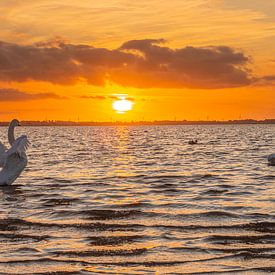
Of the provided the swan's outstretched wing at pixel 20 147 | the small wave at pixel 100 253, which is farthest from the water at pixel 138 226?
the swan's outstretched wing at pixel 20 147

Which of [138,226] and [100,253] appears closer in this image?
[100,253]

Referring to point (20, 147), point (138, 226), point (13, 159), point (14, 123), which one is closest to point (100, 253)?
point (138, 226)

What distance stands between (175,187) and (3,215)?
10031 mm

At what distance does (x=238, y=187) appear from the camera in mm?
26938

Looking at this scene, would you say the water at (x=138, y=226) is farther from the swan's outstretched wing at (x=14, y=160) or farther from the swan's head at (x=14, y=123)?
the swan's head at (x=14, y=123)

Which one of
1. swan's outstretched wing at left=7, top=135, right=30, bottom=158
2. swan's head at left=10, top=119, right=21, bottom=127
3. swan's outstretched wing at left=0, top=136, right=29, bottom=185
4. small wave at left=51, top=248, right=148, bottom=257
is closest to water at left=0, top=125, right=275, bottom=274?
small wave at left=51, top=248, right=148, bottom=257

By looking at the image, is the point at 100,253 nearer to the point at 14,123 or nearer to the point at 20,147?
the point at 20,147

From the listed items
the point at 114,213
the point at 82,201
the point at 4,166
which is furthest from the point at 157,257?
the point at 4,166

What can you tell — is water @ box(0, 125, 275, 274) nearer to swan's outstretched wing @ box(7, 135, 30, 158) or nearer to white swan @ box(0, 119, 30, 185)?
white swan @ box(0, 119, 30, 185)

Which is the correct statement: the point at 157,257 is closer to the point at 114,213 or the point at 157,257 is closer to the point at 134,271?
the point at 134,271

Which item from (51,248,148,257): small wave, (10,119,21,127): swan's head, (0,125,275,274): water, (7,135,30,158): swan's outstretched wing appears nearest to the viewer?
(0,125,275,274): water

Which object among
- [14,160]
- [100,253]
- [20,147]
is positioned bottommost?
[100,253]

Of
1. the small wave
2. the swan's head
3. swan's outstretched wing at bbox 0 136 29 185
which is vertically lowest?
the small wave

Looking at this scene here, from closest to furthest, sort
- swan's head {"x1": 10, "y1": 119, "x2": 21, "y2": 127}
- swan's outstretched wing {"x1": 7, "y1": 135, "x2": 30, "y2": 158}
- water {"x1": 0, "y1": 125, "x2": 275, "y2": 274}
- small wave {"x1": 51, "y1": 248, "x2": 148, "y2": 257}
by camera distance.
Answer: water {"x1": 0, "y1": 125, "x2": 275, "y2": 274}
small wave {"x1": 51, "y1": 248, "x2": 148, "y2": 257}
swan's outstretched wing {"x1": 7, "y1": 135, "x2": 30, "y2": 158}
swan's head {"x1": 10, "y1": 119, "x2": 21, "y2": 127}
